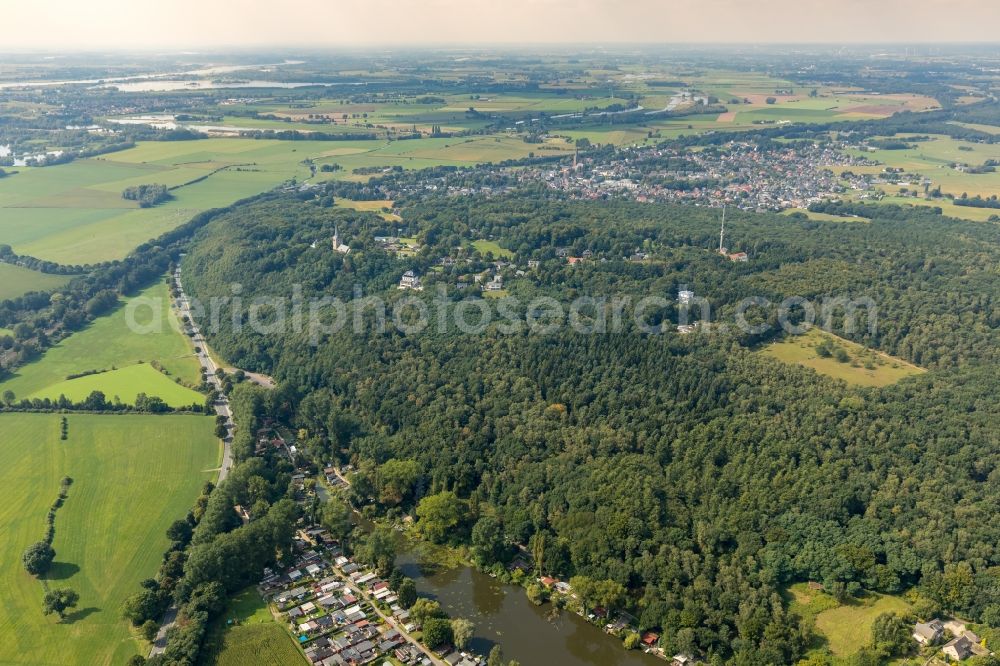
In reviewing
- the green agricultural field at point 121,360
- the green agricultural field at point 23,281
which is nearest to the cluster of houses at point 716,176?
the green agricultural field at point 121,360

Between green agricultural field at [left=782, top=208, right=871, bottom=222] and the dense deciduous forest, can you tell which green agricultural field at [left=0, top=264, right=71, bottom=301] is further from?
green agricultural field at [left=782, top=208, right=871, bottom=222]

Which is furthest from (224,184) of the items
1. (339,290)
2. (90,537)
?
(90,537)

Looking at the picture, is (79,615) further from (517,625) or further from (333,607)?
(517,625)

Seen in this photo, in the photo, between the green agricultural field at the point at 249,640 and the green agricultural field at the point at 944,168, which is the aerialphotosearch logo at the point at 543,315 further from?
the green agricultural field at the point at 944,168

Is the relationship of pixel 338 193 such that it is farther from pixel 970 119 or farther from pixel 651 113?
pixel 970 119

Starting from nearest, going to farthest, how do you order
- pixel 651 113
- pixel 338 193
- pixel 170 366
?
pixel 170 366, pixel 338 193, pixel 651 113

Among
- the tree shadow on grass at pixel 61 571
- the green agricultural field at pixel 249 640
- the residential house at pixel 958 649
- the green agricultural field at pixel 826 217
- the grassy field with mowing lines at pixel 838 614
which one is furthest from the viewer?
the green agricultural field at pixel 826 217
